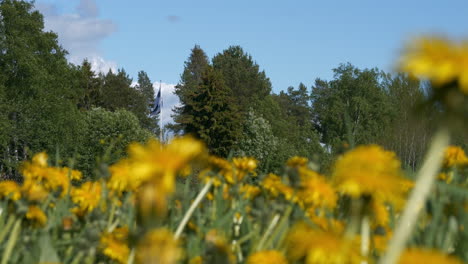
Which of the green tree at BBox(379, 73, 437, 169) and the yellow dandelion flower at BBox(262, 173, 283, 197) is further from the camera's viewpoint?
the green tree at BBox(379, 73, 437, 169)

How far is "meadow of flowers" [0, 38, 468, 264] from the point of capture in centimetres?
60

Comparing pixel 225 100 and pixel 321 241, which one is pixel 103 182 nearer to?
pixel 321 241

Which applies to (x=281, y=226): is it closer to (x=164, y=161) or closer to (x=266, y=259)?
(x=266, y=259)

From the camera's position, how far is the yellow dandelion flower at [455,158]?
1.82m

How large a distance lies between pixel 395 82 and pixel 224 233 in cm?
4512

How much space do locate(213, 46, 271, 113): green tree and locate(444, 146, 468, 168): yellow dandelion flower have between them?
157 feet

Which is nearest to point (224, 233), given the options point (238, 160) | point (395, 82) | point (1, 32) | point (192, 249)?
point (192, 249)

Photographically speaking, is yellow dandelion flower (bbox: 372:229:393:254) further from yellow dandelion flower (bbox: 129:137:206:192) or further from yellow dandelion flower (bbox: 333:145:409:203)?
yellow dandelion flower (bbox: 129:137:206:192)

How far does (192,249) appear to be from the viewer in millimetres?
1136

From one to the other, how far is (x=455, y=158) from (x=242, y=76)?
50.5 m

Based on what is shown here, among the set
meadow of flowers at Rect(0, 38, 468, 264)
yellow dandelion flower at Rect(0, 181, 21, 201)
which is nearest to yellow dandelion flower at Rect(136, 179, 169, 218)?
meadow of flowers at Rect(0, 38, 468, 264)

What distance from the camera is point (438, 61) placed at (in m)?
0.63

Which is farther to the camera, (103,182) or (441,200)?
(103,182)

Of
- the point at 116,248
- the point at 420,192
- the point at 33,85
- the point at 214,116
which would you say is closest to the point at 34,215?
the point at 116,248
